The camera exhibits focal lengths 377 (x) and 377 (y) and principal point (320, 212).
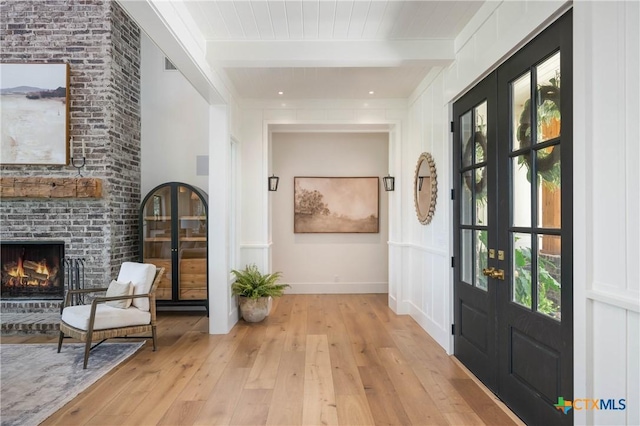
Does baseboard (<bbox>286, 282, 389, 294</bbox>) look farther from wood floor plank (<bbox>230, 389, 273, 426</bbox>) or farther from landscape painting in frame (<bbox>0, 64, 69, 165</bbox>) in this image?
landscape painting in frame (<bbox>0, 64, 69, 165</bbox>)

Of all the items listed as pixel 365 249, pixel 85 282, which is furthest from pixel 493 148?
pixel 85 282

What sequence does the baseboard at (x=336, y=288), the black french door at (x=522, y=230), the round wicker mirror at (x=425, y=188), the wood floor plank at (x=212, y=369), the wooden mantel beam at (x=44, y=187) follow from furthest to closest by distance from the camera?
1. the baseboard at (x=336, y=288)
2. the wooden mantel beam at (x=44, y=187)
3. the round wicker mirror at (x=425, y=188)
4. the wood floor plank at (x=212, y=369)
5. the black french door at (x=522, y=230)

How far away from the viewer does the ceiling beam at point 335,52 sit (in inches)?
133

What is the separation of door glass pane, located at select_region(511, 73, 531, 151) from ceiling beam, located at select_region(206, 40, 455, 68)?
110cm

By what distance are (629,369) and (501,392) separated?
1187 millimetres

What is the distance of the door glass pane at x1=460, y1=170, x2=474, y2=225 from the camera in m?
3.19

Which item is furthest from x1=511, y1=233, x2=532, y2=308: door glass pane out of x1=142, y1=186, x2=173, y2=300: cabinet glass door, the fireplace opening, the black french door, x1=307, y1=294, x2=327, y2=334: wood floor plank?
the fireplace opening

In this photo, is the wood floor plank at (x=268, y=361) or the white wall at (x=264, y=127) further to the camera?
the white wall at (x=264, y=127)

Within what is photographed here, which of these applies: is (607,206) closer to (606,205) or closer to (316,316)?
(606,205)

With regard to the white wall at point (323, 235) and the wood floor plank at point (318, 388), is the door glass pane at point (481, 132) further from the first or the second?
the white wall at point (323, 235)

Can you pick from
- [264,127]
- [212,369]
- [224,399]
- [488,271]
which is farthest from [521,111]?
[264,127]

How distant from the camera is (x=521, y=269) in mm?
2398

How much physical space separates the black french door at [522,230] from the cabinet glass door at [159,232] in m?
3.63

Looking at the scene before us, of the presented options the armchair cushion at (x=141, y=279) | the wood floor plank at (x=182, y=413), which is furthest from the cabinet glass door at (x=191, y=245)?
the wood floor plank at (x=182, y=413)
